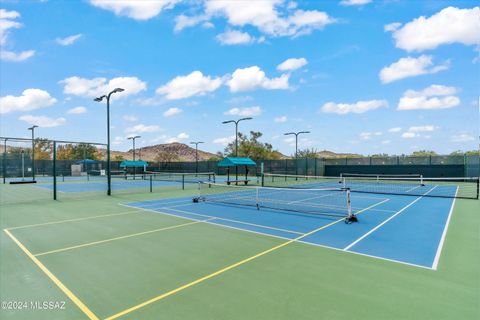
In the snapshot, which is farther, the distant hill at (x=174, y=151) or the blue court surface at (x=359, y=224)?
the distant hill at (x=174, y=151)

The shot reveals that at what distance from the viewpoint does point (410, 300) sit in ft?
15.8

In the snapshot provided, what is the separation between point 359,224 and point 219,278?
22.2ft

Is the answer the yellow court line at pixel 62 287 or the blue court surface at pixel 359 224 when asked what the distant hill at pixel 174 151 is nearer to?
the blue court surface at pixel 359 224

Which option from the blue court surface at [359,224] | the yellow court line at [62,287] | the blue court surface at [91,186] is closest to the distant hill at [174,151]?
the blue court surface at [91,186]

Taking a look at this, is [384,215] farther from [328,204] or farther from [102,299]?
[102,299]

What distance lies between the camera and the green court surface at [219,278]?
452 centimetres

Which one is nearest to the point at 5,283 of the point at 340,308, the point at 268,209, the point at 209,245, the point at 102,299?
the point at 102,299

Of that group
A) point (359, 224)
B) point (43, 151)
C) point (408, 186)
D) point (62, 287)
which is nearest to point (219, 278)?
point (62, 287)

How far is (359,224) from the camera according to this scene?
417 inches

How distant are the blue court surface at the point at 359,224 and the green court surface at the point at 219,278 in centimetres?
48

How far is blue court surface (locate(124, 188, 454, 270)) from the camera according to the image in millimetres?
7566

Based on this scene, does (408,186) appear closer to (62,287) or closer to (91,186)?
(62,287)

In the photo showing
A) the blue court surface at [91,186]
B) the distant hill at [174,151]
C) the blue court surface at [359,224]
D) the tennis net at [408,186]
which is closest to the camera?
the blue court surface at [359,224]

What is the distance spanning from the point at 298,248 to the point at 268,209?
6303mm
